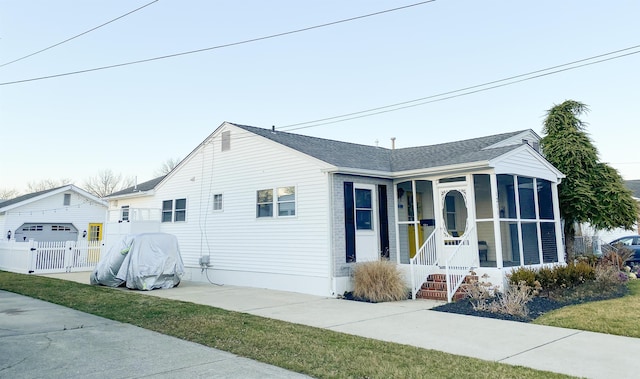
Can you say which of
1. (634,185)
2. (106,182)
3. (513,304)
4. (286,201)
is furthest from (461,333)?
(106,182)

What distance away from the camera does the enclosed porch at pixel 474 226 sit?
35.5ft

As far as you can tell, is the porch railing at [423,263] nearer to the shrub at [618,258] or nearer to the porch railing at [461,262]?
the porch railing at [461,262]

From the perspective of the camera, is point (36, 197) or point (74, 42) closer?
point (74, 42)

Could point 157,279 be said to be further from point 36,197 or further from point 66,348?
point 36,197

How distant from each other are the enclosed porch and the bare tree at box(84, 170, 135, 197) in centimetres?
4991

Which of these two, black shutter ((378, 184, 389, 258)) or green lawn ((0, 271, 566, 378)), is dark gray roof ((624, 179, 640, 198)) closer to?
black shutter ((378, 184, 389, 258))

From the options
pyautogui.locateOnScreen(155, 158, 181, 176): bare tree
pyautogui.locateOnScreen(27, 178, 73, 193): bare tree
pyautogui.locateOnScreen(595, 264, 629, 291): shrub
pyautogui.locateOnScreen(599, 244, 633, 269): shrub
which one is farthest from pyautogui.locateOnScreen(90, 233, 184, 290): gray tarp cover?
pyautogui.locateOnScreen(27, 178, 73, 193): bare tree

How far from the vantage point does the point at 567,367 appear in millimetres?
4988

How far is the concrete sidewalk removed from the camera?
5.24 meters

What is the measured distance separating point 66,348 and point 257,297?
5.77m

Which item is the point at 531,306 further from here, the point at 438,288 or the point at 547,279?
the point at 438,288

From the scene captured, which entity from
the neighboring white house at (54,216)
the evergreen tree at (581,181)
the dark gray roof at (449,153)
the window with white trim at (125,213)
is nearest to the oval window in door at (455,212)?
the dark gray roof at (449,153)

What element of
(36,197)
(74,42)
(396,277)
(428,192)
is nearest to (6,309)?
(74,42)

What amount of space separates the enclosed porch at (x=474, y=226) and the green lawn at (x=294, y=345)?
4.83m
